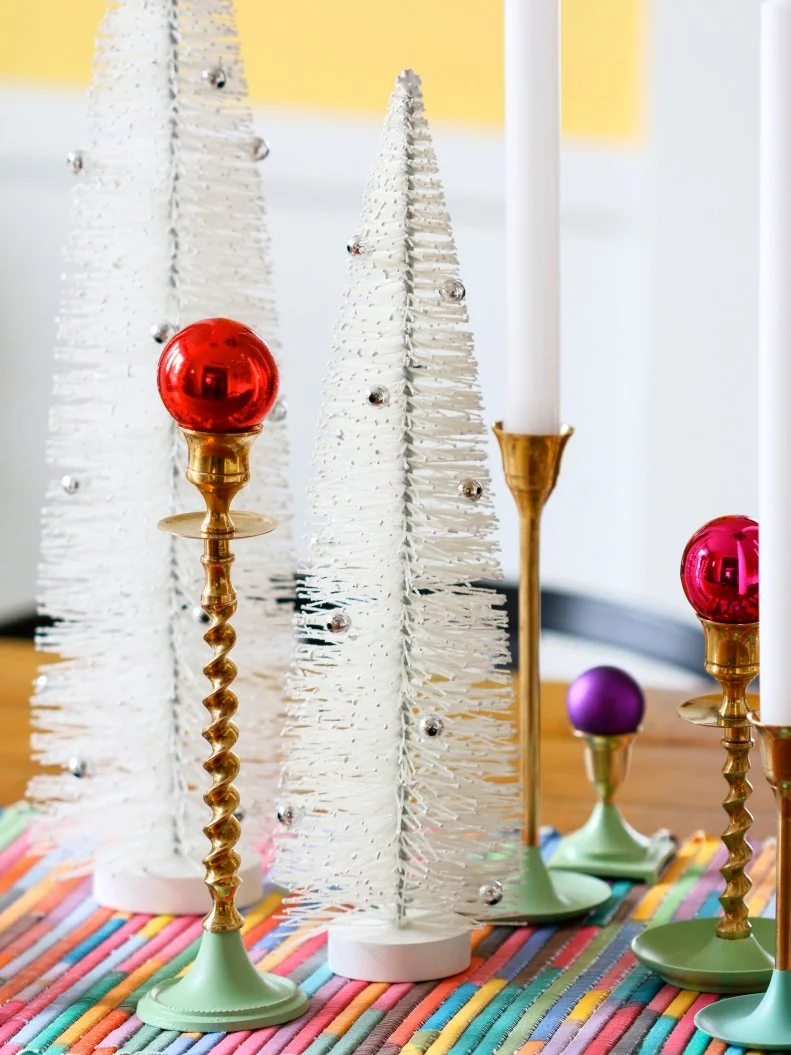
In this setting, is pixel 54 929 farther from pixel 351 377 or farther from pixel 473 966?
pixel 351 377

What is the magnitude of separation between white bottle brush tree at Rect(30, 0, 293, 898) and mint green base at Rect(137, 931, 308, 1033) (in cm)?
16

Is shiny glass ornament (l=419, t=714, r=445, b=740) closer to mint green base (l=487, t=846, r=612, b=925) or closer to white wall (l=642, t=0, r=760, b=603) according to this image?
mint green base (l=487, t=846, r=612, b=925)

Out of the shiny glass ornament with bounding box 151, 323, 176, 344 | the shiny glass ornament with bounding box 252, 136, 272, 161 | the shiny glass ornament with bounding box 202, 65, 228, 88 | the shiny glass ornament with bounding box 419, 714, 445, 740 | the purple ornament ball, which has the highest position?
the shiny glass ornament with bounding box 202, 65, 228, 88

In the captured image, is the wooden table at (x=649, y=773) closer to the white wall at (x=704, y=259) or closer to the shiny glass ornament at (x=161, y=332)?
the shiny glass ornament at (x=161, y=332)

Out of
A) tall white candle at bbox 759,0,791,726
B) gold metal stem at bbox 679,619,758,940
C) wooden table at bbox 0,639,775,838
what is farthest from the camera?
wooden table at bbox 0,639,775,838

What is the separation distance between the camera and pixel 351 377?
75 cm

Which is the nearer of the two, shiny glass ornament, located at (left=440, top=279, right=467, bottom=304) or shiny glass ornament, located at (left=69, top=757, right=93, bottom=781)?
shiny glass ornament, located at (left=440, top=279, right=467, bottom=304)

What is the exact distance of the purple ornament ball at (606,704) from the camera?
885 mm

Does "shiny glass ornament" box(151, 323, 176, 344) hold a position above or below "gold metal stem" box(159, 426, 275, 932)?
above

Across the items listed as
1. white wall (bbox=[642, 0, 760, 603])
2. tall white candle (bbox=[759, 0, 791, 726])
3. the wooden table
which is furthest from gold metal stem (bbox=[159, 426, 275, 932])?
white wall (bbox=[642, 0, 760, 603])

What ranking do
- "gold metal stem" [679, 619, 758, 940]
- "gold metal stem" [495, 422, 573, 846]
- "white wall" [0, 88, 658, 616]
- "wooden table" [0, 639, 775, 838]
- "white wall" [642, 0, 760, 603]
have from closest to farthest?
1. "gold metal stem" [679, 619, 758, 940]
2. "gold metal stem" [495, 422, 573, 846]
3. "wooden table" [0, 639, 775, 838]
4. "white wall" [642, 0, 760, 603]
5. "white wall" [0, 88, 658, 616]

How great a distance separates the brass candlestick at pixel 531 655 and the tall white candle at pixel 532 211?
0.4 inches

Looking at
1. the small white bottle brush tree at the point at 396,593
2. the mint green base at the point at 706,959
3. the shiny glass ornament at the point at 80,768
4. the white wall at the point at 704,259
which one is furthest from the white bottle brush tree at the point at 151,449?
the white wall at the point at 704,259

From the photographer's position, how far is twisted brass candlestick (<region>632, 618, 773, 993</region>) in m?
0.70
